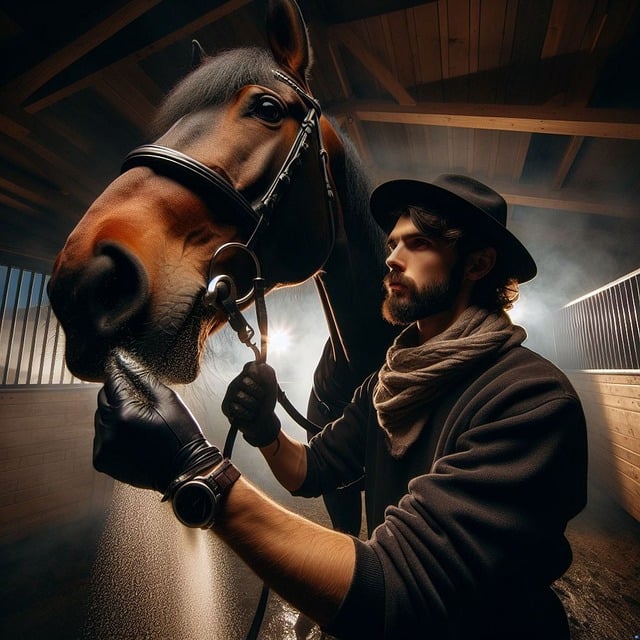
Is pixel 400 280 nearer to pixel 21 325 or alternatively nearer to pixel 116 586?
pixel 116 586

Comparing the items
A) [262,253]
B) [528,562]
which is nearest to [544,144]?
[262,253]

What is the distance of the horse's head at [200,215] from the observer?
0.91 metres

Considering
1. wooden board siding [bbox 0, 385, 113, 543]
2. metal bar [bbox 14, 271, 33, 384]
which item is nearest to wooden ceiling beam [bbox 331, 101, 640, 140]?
metal bar [bbox 14, 271, 33, 384]

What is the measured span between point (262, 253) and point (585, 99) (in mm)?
3687

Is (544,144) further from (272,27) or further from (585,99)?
(272,27)

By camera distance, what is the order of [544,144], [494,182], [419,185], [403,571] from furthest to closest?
[494,182] → [544,144] → [419,185] → [403,571]

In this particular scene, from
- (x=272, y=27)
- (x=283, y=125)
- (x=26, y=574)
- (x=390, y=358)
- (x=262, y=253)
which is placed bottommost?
(x=26, y=574)

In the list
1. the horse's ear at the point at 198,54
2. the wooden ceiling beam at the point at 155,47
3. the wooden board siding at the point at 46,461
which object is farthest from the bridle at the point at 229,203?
the wooden board siding at the point at 46,461

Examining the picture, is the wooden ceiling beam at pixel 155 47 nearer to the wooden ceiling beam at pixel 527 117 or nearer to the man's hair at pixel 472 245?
the wooden ceiling beam at pixel 527 117

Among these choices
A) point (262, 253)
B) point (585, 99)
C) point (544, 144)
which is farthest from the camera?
point (544, 144)

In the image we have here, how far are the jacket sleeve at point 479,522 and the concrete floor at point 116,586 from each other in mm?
2852

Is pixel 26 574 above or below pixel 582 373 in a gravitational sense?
below

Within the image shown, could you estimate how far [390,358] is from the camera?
138 centimetres

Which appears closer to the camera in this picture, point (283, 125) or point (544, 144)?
point (283, 125)
